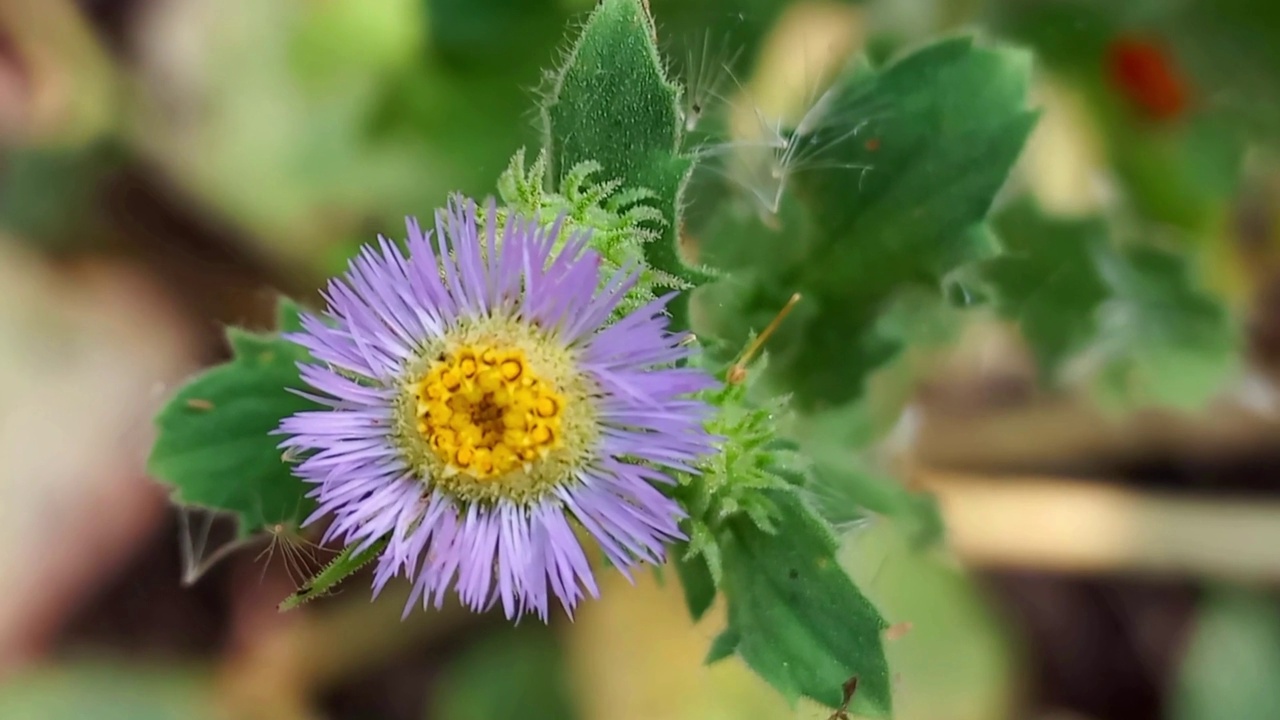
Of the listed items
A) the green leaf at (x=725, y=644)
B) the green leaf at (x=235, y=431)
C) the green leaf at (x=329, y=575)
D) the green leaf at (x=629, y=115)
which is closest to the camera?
the green leaf at (x=329, y=575)

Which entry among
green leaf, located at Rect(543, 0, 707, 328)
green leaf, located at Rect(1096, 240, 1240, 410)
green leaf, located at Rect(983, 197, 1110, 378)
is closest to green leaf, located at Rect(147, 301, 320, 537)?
green leaf, located at Rect(543, 0, 707, 328)

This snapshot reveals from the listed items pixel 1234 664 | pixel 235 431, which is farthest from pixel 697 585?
pixel 1234 664

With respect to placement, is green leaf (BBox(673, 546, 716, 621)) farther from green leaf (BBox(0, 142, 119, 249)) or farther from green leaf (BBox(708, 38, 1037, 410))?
green leaf (BBox(0, 142, 119, 249))

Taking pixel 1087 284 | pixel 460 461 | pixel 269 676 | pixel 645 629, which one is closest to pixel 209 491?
pixel 460 461

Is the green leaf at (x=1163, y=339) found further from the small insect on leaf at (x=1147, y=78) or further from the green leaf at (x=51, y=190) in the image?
the green leaf at (x=51, y=190)

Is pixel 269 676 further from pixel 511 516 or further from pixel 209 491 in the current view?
pixel 511 516

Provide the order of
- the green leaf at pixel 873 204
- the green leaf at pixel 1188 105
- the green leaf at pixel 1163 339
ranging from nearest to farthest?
1. the green leaf at pixel 873 204
2. the green leaf at pixel 1163 339
3. the green leaf at pixel 1188 105

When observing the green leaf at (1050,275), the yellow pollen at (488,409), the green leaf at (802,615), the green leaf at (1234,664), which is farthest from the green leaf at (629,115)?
the green leaf at (1234,664)
